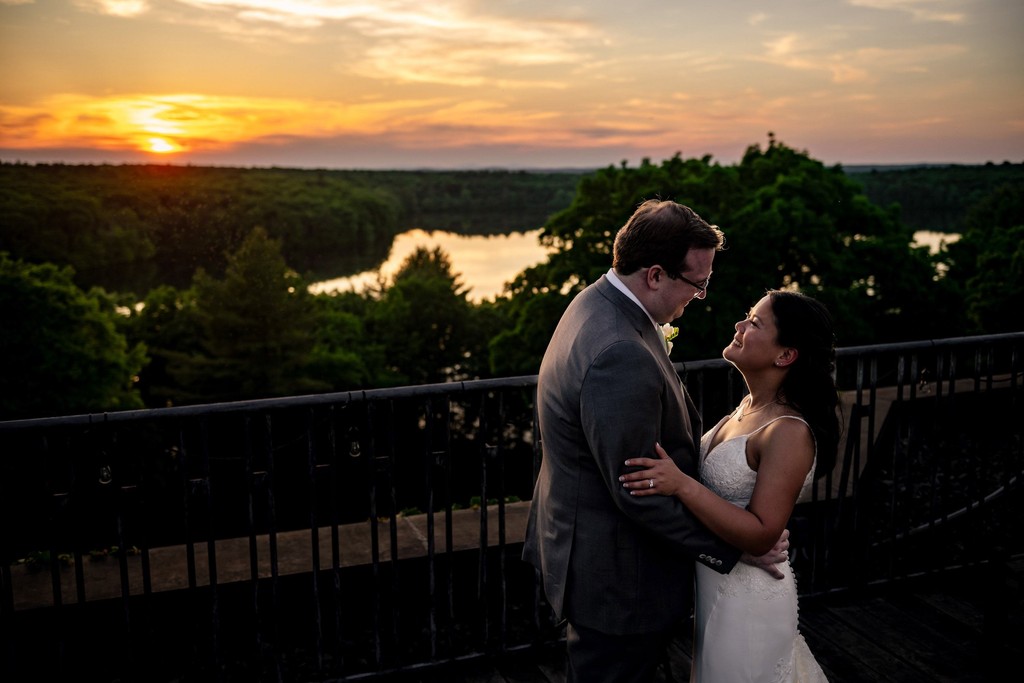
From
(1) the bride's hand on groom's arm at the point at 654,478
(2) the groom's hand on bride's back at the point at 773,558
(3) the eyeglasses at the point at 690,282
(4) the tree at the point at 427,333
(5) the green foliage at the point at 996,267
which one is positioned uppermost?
(3) the eyeglasses at the point at 690,282

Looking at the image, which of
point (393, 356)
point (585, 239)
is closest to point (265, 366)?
point (393, 356)

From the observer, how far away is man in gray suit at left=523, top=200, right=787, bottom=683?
2.16m

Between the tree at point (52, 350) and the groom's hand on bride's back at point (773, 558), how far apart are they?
29176 millimetres

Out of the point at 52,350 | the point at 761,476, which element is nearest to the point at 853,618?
the point at 761,476

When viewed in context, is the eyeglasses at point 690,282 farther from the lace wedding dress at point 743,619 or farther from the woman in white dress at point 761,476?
the lace wedding dress at point 743,619

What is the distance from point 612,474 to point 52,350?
104 ft

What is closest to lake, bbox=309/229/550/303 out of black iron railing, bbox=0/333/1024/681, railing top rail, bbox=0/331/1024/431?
black iron railing, bbox=0/333/1024/681

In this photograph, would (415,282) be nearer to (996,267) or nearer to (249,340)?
(249,340)

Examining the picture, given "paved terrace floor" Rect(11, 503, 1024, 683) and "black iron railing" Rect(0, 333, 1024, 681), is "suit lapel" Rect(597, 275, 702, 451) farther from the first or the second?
"paved terrace floor" Rect(11, 503, 1024, 683)

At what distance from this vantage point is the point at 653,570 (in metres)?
2.44

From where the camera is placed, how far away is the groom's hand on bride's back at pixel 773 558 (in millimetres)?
2512

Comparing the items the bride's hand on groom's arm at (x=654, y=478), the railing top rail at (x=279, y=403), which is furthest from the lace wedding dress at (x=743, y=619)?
the railing top rail at (x=279, y=403)

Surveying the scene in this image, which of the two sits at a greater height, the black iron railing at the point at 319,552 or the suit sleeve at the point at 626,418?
the suit sleeve at the point at 626,418

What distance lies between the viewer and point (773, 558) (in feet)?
8.24
